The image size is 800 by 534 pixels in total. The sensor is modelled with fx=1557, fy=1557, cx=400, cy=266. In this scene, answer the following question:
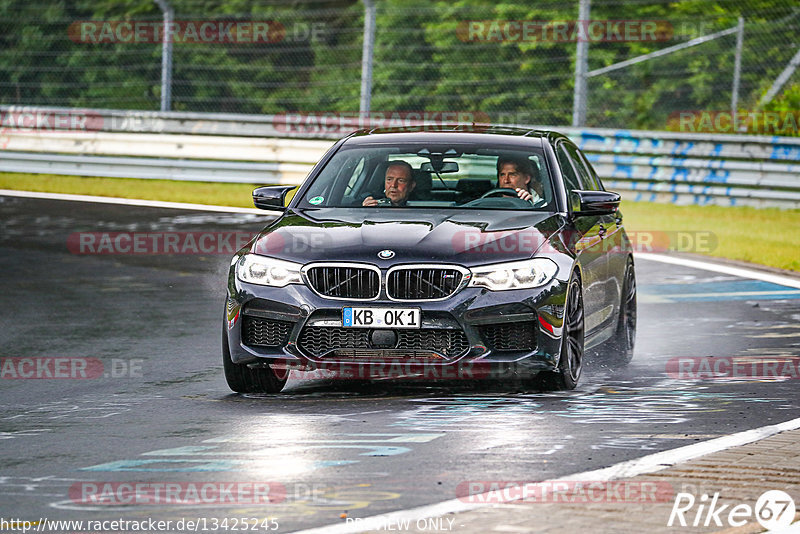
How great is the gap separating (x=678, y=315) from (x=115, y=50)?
83.7ft

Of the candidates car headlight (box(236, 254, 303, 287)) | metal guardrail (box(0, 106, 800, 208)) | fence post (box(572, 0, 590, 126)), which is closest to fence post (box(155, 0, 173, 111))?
metal guardrail (box(0, 106, 800, 208))

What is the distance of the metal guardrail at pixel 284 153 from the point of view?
2147 cm

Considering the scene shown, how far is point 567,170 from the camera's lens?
32.9ft

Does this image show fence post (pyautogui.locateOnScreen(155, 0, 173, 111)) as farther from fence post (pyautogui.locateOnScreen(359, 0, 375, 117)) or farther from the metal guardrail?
fence post (pyautogui.locateOnScreen(359, 0, 375, 117))

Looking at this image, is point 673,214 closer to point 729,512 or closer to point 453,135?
point 453,135

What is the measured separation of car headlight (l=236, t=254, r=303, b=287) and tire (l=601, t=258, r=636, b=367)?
2.72 m

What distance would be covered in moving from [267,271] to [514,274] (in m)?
1.32

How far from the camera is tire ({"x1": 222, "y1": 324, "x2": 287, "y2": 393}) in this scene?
27.9ft

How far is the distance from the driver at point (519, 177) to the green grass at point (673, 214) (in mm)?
6843

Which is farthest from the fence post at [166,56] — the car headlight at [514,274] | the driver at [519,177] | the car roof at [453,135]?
the car headlight at [514,274]

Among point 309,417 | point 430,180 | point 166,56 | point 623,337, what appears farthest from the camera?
point 166,56

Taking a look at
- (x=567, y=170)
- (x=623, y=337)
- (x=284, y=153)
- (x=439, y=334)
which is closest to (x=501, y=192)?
(x=567, y=170)

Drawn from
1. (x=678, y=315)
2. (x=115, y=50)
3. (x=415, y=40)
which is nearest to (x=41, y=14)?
(x=115, y=50)
